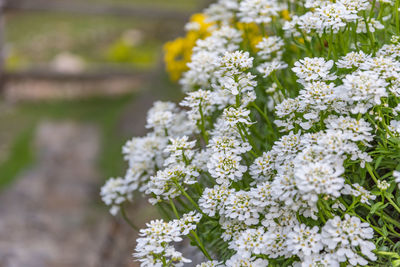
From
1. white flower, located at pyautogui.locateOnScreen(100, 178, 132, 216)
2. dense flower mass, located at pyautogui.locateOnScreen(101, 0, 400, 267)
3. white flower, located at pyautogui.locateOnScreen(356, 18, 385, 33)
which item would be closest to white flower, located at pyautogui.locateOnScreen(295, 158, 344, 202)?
dense flower mass, located at pyautogui.locateOnScreen(101, 0, 400, 267)

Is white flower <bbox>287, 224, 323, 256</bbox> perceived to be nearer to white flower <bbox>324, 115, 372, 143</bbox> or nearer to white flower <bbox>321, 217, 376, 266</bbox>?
white flower <bbox>321, 217, 376, 266</bbox>

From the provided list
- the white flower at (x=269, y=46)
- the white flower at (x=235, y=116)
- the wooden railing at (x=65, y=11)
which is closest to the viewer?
the white flower at (x=235, y=116)

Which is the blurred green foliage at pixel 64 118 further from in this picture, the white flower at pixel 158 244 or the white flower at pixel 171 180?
the white flower at pixel 158 244

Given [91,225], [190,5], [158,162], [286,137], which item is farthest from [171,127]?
[190,5]

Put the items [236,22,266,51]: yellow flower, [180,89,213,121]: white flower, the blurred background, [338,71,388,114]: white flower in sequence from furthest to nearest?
the blurred background < [236,22,266,51]: yellow flower < [180,89,213,121]: white flower < [338,71,388,114]: white flower

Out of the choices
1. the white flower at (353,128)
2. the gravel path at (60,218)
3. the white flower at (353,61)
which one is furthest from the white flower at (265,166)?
the gravel path at (60,218)

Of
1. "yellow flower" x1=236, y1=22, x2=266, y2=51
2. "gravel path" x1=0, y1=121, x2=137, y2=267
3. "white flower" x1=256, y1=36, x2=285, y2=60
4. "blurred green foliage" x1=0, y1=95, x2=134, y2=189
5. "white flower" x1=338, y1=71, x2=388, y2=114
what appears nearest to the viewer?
"white flower" x1=338, y1=71, x2=388, y2=114

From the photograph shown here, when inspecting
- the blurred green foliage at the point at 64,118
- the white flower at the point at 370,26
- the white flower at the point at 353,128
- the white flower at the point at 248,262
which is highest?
the blurred green foliage at the point at 64,118

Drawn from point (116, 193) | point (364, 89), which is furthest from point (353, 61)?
point (116, 193)
